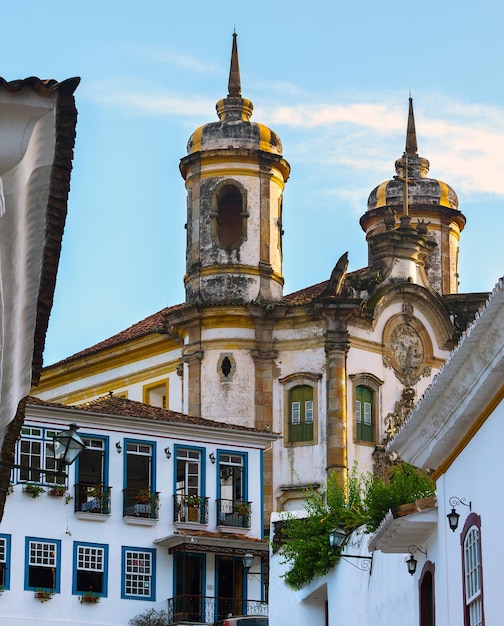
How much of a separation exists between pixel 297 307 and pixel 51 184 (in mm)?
40449

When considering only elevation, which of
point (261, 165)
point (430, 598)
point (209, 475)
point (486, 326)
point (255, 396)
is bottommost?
point (430, 598)

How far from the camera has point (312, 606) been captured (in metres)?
33.0

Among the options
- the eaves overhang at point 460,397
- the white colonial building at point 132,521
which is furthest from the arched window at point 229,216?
the eaves overhang at point 460,397

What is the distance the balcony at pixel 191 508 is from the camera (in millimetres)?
45625

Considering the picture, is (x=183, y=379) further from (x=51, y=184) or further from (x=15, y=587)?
(x=51, y=184)

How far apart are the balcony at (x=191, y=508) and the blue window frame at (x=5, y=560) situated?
16.3 ft

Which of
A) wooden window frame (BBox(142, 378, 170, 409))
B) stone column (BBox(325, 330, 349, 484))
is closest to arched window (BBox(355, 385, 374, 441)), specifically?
stone column (BBox(325, 330, 349, 484))

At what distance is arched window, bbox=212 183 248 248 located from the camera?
56125 millimetres

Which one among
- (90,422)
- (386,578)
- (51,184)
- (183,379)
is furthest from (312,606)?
(183,379)

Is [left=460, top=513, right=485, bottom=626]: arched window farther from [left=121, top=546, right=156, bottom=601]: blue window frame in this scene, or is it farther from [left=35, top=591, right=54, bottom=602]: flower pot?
[left=121, top=546, right=156, bottom=601]: blue window frame

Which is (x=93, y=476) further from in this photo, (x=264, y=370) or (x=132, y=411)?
(x=264, y=370)

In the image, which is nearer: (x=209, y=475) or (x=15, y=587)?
(x=15, y=587)

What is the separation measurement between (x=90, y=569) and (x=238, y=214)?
1692 centimetres

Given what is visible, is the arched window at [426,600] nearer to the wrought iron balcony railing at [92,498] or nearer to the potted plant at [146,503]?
the wrought iron balcony railing at [92,498]
